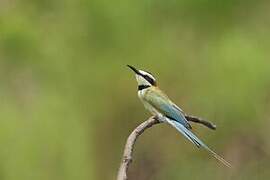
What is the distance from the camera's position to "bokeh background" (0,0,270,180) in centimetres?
275

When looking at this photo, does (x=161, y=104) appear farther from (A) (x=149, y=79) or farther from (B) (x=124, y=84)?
(B) (x=124, y=84)

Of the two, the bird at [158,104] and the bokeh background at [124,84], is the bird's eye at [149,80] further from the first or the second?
the bokeh background at [124,84]

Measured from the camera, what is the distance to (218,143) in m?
2.78

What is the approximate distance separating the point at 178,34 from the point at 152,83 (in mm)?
1681

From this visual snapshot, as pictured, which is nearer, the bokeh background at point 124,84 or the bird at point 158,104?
the bird at point 158,104

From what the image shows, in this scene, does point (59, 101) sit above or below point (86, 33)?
below

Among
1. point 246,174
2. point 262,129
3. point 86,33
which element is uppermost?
point 86,33

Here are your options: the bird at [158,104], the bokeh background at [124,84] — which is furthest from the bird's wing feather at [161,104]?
the bokeh background at [124,84]

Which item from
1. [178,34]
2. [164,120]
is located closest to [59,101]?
[178,34]

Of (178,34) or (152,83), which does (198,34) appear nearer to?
(178,34)

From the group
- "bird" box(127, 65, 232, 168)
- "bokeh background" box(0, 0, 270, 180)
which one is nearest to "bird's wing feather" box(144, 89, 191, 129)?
"bird" box(127, 65, 232, 168)

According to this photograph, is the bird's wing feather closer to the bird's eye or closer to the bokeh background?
the bird's eye

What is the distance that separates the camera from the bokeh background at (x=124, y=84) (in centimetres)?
→ 275

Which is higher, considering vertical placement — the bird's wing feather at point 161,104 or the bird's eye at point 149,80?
the bird's eye at point 149,80
